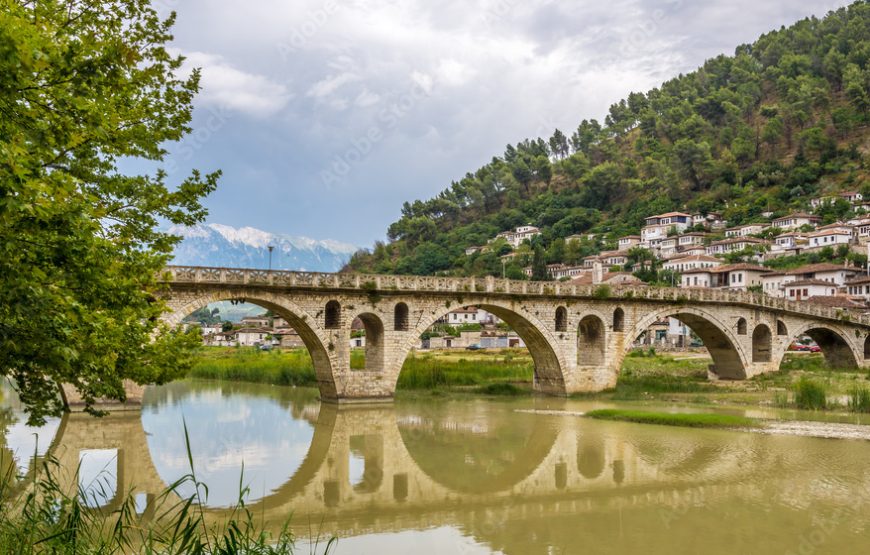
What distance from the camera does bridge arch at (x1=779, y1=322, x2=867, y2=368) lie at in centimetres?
5384

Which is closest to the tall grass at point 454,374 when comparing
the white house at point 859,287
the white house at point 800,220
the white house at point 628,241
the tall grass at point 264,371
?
the tall grass at point 264,371

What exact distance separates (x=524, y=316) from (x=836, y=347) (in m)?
30.9

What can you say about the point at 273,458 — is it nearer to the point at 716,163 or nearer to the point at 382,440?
the point at 382,440

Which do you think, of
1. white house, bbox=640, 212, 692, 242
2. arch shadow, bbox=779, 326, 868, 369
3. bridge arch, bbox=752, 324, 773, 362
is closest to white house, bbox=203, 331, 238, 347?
white house, bbox=640, 212, 692, 242

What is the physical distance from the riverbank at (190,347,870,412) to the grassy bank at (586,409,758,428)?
646 cm

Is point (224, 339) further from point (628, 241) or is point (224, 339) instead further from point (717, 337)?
point (717, 337)

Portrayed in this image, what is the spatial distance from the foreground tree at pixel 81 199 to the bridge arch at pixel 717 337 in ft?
114

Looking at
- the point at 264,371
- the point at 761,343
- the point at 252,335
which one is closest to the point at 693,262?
the point at 761,343

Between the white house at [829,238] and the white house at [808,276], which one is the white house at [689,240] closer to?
the white house at [829,238]

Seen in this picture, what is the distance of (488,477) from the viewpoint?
19.3m

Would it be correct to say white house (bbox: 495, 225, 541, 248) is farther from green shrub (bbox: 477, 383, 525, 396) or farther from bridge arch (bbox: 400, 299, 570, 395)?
green shrub (bbox: 477, 383, 525, 396)

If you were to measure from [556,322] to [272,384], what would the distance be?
17.1 m

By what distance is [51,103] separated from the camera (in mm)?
8984

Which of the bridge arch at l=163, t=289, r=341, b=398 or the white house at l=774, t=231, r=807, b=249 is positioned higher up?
the white house at l=774, t=231, r=807, b=249
